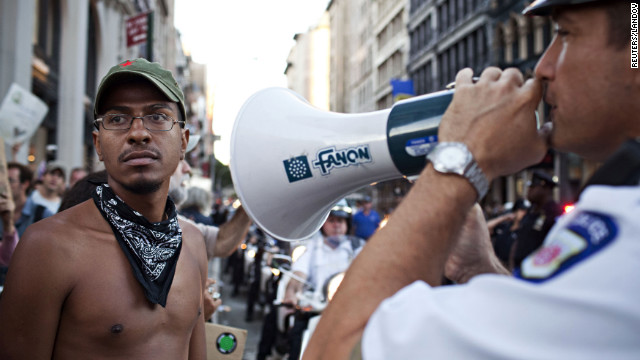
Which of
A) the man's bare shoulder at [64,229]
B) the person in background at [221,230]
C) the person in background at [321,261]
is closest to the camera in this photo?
the man's bare shoulder at [64,229]

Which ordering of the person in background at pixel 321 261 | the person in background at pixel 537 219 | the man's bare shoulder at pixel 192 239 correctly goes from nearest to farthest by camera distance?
the man's bare shoulder at pixel 192 239
the person in background at pixel 321 261
the person in background at pixel 537 219

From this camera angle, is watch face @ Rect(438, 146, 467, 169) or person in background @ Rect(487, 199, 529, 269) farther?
person in background @ Rect(487, 199, 529, 269)

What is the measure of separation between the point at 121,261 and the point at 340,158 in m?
0.89

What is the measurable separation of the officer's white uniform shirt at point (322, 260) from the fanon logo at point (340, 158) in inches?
164

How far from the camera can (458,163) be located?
105 cm

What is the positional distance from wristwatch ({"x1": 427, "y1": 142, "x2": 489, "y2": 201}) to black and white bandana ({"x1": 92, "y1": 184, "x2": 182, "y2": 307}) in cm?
125

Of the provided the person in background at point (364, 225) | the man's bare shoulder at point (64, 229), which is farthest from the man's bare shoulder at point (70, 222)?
the person in background at point (364, 225)

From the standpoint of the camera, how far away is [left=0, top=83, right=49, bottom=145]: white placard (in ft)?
21.3

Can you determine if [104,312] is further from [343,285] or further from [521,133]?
[521,133]

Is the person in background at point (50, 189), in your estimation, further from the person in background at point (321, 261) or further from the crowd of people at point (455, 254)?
the crowd of people at point (455, 254)

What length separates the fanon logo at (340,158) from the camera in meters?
1.53

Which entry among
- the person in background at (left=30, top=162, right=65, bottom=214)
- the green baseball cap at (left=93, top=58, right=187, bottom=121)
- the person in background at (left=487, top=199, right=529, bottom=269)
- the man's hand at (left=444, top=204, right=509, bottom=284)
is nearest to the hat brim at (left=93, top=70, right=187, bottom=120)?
the green baseball cap at (left=93, top=58, right=187, bottom=121)

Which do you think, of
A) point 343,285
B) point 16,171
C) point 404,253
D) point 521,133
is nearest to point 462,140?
point 521,133

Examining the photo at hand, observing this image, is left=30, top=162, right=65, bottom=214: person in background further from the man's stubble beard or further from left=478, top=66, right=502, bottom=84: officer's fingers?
left=478, top=66, right=502, bottom=84: officer's fingers
